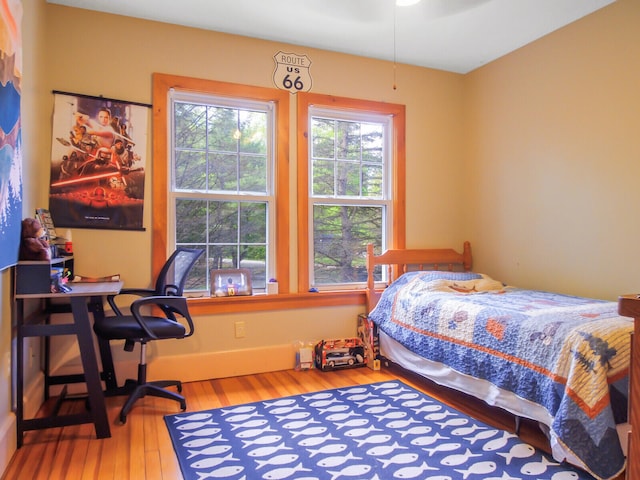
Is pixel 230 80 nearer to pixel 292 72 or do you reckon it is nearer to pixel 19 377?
pixel 292 72

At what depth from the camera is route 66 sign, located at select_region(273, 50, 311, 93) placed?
3308 millimetres

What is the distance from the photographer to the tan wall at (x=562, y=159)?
269 cm

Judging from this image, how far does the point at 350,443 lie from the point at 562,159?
2.45m

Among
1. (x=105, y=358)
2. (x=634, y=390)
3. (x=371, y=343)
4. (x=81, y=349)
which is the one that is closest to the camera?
(x=634, y=390)

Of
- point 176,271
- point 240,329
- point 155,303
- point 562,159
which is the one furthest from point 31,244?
point 562,159

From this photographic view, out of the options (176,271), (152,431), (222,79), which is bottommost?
(152,431)

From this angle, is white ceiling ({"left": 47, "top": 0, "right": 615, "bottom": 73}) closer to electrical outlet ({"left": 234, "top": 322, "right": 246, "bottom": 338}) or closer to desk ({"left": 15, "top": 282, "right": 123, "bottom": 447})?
desk ({"left": 15, "top": 282, "right": 123, "bottom": 447})

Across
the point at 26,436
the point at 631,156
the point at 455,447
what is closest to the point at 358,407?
the point at 455,447

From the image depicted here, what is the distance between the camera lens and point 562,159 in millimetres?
3088

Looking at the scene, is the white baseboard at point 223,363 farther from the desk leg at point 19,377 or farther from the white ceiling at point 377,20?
the white ceiling at point 377,20

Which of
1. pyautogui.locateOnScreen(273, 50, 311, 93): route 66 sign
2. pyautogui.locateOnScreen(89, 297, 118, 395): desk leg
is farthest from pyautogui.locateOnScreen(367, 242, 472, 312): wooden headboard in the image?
pyautogui.locateOnScreen(89, 297, 118, 395): desk leg

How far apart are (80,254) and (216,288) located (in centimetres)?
91

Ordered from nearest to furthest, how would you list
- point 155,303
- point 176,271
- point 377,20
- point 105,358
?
point 155,303 < point 105,358 < point 176,271 < point 377,20

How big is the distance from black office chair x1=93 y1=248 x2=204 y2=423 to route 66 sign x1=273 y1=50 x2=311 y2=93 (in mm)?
1518
